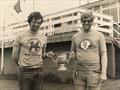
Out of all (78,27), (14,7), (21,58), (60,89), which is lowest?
(60,89)

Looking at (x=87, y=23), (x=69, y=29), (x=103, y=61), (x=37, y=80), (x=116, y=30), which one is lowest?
(x=37, y=80)

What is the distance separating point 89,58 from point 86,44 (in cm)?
21

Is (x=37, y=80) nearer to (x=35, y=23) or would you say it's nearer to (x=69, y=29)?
(x=35, y=23)

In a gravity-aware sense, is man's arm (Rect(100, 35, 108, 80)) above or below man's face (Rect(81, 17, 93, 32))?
below

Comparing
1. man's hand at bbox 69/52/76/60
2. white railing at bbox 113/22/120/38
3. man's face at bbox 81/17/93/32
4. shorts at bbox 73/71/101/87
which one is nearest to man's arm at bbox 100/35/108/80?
shorts at bbox 73/71/101/87

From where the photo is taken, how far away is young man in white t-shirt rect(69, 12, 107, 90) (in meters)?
4.93

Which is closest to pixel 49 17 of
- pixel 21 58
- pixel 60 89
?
pixel 60 89

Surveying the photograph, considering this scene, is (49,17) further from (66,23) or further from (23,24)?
(23,24)

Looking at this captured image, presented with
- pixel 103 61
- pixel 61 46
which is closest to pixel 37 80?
pixel 103 61

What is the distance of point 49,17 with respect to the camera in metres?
16.0

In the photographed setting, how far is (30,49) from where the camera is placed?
5020 millimetres

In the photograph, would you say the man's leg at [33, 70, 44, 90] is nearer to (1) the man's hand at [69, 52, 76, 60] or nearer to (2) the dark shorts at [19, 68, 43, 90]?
(2) the dark shorts at [19, 68, 43, 90]

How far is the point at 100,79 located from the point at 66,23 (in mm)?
10073

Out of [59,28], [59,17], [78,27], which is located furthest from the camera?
[59,17]
